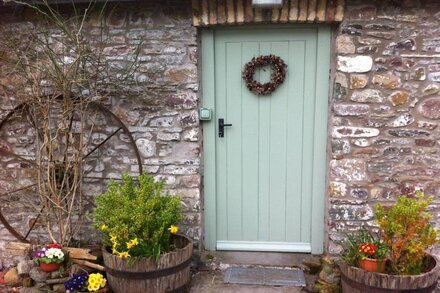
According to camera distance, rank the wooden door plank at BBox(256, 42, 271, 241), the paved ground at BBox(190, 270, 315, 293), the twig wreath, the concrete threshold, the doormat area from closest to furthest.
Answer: the paved ground at BBox(190, 270, 315, 293) < the doormat area < the twig wreath < the wooden door plank at BBox(256, 42, 271, 241) < the concrete threshold

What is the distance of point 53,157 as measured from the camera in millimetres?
3721

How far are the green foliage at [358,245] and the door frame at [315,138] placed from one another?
14.2 inches

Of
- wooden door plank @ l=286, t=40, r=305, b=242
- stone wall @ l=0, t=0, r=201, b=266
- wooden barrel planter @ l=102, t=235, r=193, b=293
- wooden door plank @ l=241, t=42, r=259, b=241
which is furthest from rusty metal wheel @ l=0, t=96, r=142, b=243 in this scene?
wooden door plank @ l=286, t=40, r=305, b=242

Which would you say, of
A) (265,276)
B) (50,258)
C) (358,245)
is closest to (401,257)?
(358,245)

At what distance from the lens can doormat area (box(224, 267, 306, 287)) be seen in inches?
139

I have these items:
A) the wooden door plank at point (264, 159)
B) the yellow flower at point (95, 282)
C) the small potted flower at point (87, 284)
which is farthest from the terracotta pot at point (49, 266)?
the wooden door plank at point (264, 159)

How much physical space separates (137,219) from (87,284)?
2.45 feet

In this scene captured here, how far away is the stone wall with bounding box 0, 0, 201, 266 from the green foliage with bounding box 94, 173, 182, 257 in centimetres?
46

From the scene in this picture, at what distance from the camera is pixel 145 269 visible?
308cm

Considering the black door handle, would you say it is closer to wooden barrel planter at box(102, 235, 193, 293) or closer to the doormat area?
wooden barrel planter at box(102, 235, 193, 293)

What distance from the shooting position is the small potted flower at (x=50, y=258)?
130 inches

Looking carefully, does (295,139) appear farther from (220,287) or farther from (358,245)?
(220,287)

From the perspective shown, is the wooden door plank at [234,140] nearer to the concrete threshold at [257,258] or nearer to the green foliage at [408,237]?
the concrete threshold at [257,258]

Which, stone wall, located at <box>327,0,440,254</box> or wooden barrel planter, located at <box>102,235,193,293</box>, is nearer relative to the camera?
wooden barrel planter, located at <box>102,235,193,293</box>
